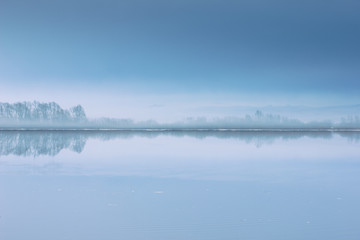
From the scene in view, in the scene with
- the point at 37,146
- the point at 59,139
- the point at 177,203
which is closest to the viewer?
the point at 177,203

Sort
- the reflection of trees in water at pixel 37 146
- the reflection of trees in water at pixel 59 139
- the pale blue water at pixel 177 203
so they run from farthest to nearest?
1. the reflection of trees in water at pixel 59 139
2. the reflection of trees in water at pixel 37 146
3. the pale blue water at pixel 177 203

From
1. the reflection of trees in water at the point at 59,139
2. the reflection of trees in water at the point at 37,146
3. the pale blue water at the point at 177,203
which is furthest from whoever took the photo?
the reflection of trees in water at the point at 59,139

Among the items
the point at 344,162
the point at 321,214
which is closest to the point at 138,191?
the point at 321,214

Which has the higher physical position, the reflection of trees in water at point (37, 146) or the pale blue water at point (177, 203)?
the reflection of trees in water at point (37, 146)

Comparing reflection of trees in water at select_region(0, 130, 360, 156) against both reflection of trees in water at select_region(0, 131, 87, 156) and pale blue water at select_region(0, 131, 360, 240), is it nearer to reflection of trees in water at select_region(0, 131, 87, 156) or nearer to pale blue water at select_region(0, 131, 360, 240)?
reflection of trees in water at select_region(0, 131, 87, 156)

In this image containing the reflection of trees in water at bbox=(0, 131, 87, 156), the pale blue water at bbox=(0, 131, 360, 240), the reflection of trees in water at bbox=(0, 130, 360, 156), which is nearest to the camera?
the pale blue water at bbox=(0, 131, 360, 240)

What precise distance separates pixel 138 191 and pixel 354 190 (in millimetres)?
4729

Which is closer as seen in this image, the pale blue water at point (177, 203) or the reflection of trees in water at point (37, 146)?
the pale blue water at point (177, 203)

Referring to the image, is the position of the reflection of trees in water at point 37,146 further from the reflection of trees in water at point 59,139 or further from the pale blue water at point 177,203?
the pale blue water at point 177,203

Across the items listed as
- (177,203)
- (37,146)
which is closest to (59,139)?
(37,146)

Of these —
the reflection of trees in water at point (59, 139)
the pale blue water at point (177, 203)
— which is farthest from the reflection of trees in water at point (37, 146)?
the pale blue water at point (177, 203)

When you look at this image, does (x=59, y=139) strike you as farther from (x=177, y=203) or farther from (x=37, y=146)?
(x=177, y=203)

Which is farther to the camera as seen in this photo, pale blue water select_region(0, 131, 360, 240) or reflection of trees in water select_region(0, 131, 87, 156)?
reflection of trees in water select_region(0, 131, 87, 156)

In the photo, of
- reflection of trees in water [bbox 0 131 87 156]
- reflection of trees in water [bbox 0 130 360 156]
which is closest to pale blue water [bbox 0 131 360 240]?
reflection of trees in water [bbox 0 131 87 156]
